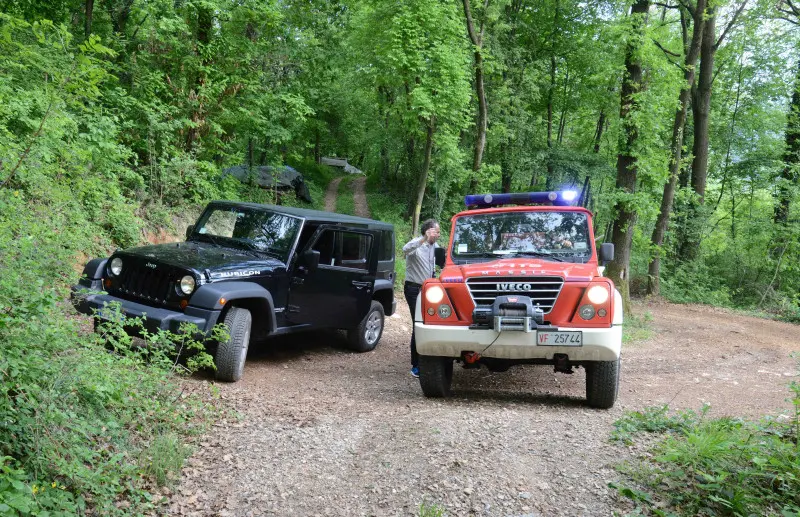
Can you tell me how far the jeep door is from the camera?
7203mm

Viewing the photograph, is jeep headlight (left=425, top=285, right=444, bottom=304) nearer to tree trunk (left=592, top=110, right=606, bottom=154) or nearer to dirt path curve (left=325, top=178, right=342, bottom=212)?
dirt path curve (left=325, top=178, right=342, bottom=212)

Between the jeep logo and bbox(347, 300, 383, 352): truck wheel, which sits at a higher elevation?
the jeep logo

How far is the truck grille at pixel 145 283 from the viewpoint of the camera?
602cm

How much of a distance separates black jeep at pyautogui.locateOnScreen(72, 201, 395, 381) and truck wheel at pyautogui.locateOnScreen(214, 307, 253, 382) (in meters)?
0.01

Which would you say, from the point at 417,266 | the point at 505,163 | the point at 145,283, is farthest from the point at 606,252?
the point at 505,163

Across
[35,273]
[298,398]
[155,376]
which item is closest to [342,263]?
[298,398]

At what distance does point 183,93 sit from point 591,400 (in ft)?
35.3

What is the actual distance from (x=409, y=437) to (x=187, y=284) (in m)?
2.82

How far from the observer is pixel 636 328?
42.1ft

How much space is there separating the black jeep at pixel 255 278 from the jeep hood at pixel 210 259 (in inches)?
0.4

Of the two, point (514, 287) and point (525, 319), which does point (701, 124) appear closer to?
Answer: point (514, 287)

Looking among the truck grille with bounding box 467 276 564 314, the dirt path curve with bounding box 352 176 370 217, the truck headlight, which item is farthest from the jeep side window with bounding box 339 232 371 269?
the dirt path curve with bounding box 352 176 370 217

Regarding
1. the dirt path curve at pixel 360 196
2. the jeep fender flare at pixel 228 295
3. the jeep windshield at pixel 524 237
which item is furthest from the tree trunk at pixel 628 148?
the dirt path curve at pixel 360 196

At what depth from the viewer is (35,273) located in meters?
4.23
